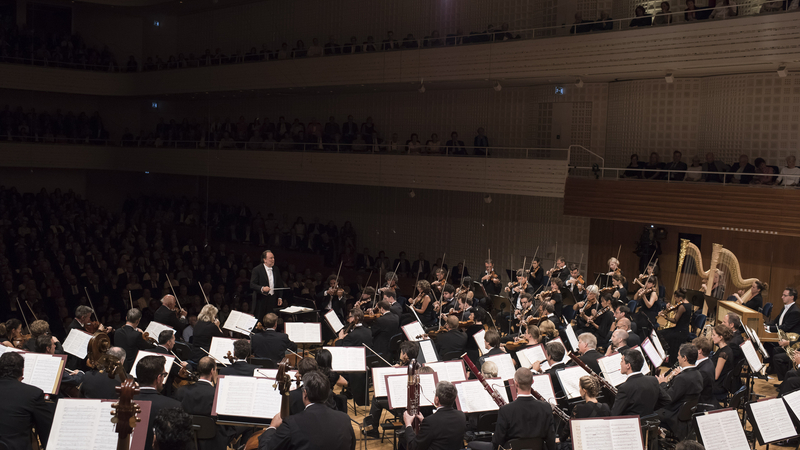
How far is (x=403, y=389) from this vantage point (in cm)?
717

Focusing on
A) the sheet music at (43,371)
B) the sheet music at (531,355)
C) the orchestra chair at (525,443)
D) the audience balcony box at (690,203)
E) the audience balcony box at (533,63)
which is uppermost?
the audience balcony box at (533,63)

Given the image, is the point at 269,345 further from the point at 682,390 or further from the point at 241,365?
the point at 682,390

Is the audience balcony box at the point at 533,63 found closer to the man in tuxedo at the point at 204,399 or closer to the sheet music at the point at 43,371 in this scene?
the man in tuxedo at the point at 204,399

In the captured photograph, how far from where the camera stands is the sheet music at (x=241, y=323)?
978 cm

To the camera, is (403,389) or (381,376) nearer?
(403,389)

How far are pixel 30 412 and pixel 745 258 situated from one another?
14.8 m

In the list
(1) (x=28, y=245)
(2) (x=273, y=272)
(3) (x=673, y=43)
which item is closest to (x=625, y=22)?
(3) (x=673, y=43)

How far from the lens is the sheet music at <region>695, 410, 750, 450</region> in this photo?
19.9ft

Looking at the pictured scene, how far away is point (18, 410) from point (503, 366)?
479 centimetres

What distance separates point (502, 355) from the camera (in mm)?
8203

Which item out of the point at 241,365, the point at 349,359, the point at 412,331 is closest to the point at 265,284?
the point at 412,331

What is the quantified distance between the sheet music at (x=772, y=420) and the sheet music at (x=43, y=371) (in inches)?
255

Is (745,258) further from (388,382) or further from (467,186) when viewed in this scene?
(388,382)

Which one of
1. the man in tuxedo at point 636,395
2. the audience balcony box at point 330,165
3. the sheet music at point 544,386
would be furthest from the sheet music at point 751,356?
the audience balcony box at point 330,165
